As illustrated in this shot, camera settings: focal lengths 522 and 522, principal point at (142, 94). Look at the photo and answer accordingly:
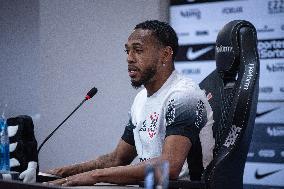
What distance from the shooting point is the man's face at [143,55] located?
7.27ft

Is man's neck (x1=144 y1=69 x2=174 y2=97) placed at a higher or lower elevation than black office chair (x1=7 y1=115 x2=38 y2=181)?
higher

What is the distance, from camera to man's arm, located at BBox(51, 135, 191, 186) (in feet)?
5.72

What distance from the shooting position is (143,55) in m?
2.22

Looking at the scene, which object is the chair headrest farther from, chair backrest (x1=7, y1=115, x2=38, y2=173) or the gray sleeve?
chair backrest (x1=7, y1=115, x2=38, y2=173)

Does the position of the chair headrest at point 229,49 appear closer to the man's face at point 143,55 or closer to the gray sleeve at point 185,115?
the gray sleeve at point 185,115

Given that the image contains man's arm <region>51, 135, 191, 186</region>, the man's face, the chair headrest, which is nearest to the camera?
man's arm <region>51, 135, 191, 186</region>

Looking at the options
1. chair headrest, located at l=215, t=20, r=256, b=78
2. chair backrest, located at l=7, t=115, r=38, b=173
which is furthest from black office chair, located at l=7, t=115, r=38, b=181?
chair headrest, located at l=215, t=20, r=256, b=78

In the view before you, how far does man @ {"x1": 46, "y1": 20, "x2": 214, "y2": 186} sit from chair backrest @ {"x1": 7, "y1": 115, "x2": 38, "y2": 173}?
0.54ft

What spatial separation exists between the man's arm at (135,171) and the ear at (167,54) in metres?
0.47

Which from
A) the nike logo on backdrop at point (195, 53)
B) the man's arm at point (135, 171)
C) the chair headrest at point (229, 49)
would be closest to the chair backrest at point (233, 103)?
the chair headrest at point (229, 49)

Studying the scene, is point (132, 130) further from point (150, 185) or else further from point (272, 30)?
point (272, 30)

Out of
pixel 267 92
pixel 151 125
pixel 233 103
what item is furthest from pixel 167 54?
pixel 267 92

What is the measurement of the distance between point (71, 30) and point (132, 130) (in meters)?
1.97

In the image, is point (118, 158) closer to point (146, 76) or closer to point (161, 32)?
point (146, 76)
